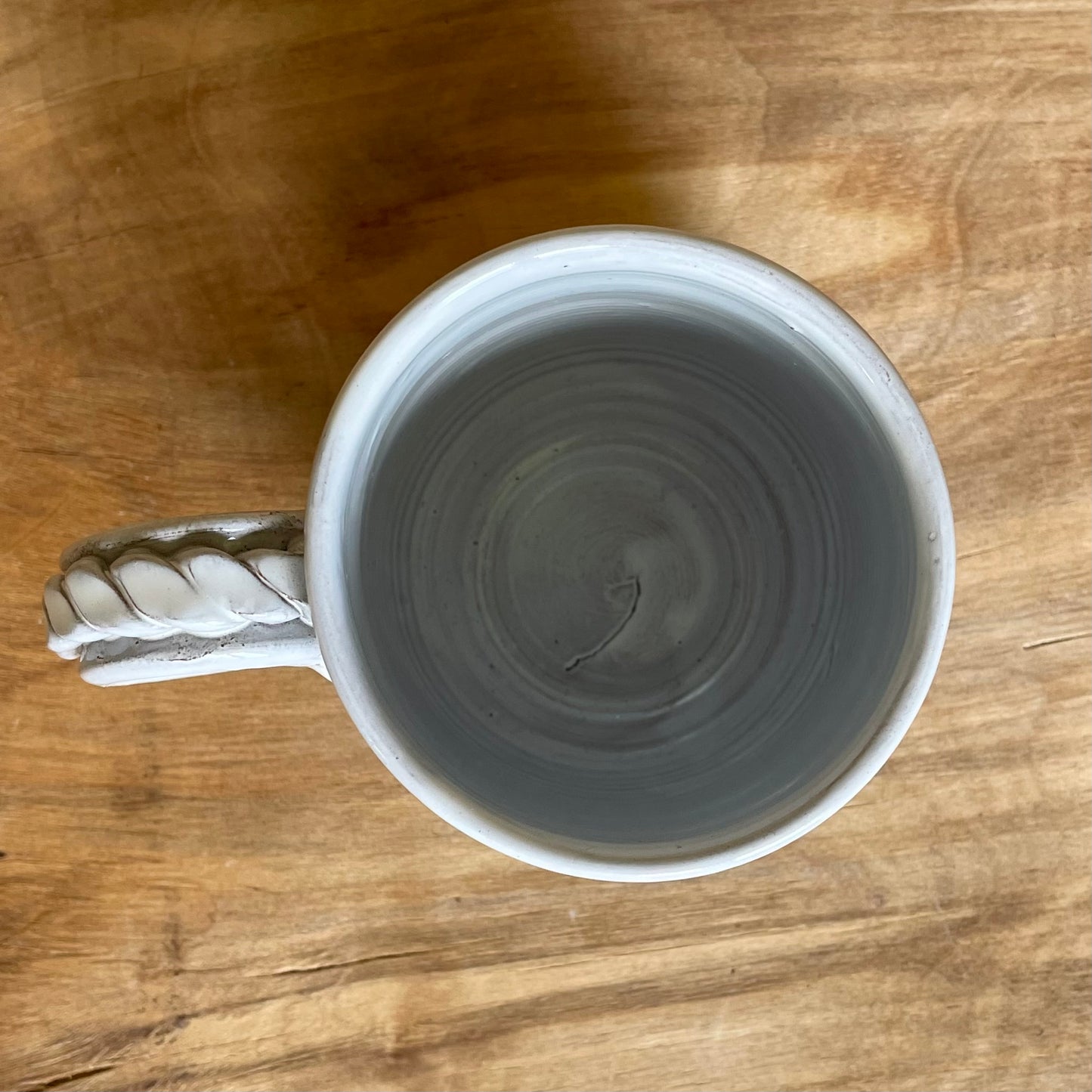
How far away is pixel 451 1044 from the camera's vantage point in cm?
77

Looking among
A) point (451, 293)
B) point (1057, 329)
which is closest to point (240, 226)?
point (451, 293)

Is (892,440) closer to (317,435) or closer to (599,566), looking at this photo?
(599,566)

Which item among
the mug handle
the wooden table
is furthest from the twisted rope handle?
the wooden table

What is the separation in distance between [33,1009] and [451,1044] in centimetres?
34

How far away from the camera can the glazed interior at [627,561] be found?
61cm

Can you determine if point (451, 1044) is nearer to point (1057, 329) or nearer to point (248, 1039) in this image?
point (248, 1039)

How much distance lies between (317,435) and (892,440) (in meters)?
0.42

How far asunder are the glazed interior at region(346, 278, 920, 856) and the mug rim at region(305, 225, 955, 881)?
0.03 meters

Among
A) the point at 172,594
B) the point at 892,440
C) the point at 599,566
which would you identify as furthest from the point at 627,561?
the point at 172,594

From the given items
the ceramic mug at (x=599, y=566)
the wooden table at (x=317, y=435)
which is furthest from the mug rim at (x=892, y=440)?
the wooden table at (x=317, y=435)

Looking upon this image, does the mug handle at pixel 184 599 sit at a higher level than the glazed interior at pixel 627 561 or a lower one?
higher

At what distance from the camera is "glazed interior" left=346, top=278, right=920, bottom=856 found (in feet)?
1.99

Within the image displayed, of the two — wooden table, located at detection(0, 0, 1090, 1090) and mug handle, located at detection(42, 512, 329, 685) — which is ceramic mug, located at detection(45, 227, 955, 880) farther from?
wooden table, located at detection(0, 0, 1090, 1090)

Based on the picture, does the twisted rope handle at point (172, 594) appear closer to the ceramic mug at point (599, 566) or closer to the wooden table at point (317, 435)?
the ceramic mug at point (599, 566)
